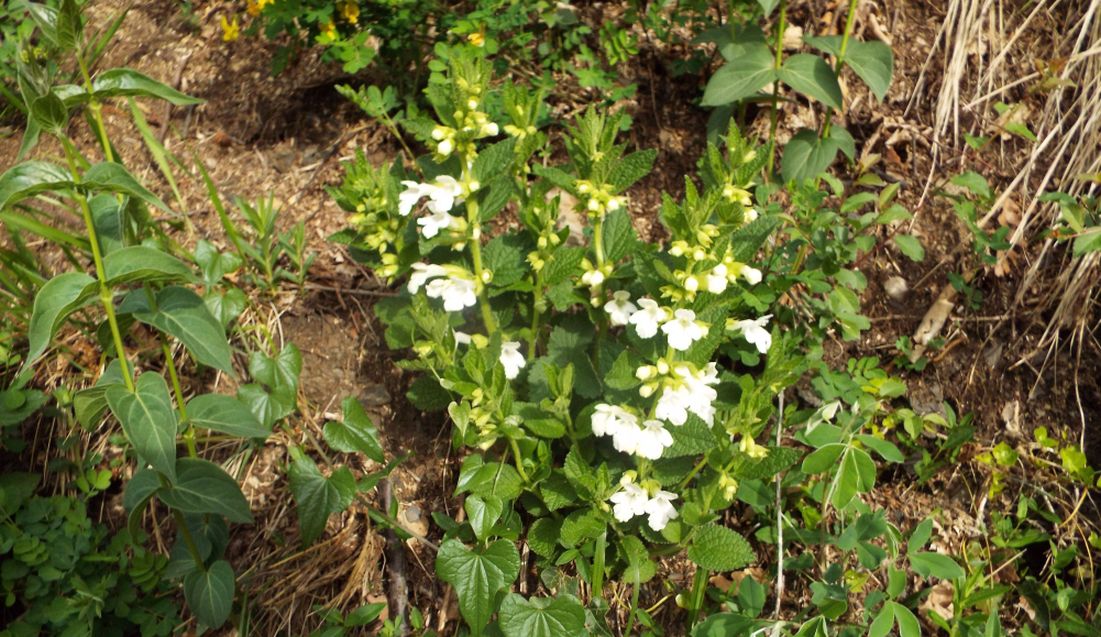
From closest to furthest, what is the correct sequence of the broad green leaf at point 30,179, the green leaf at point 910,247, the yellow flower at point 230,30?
the broad green leaf at point 30,179, the green leaf at point 910,247, the yellow flower at point 230,30

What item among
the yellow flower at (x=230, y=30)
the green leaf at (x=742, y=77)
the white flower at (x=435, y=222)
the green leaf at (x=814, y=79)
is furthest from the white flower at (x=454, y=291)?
the yellow flower at (x=230, y=30)

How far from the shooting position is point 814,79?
8.95 ft

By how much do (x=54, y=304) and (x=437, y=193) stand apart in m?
0.85

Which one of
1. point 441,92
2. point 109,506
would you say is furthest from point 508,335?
point 109,506

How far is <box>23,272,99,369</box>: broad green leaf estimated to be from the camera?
5.08 ft

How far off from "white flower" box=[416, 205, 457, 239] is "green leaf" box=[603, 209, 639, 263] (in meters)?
0.40

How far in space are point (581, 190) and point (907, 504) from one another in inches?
60.9

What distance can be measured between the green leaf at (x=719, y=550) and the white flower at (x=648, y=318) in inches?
26.2

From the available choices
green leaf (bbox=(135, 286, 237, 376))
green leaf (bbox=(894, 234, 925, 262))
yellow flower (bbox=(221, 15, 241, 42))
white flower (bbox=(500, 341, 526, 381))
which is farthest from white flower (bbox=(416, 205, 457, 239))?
yellow flower (bbox=(221, 15, 241, 42))

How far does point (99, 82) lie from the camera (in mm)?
1844

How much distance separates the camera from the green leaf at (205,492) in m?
1.88

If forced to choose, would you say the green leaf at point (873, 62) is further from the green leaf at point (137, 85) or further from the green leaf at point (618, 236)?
the green leaf at point (137, 85)

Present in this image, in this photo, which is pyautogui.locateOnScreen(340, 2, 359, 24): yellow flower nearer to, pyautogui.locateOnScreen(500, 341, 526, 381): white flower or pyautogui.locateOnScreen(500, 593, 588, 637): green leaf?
pyautogui.locateOnScreen(500, 341, 526, 381): white flower

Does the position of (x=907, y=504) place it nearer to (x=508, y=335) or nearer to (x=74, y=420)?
(x=508, y=335)
